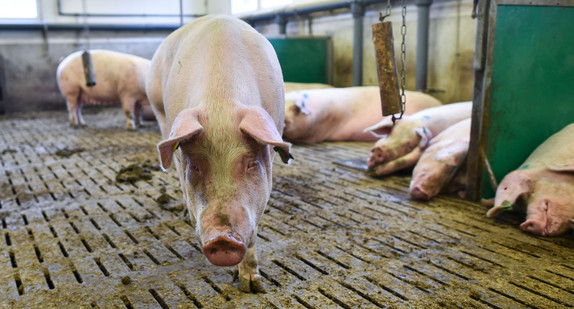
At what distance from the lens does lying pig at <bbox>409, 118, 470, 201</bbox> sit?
4.07 metres

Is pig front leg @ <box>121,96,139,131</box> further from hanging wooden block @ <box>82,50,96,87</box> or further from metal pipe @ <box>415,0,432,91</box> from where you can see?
metal pipe @ <box>415,0,432,91</box>

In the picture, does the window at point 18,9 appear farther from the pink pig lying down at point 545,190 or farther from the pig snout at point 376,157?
the pink pig lying down at point 545,190

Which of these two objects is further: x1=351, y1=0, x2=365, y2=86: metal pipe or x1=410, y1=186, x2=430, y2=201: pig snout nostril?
x1=351, y1=0, x2=365, y2=86: metal pipe

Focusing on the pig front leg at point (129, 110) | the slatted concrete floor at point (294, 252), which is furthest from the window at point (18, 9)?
the slatted concrete floor at point (294, 252)

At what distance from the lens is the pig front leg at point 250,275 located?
253cm

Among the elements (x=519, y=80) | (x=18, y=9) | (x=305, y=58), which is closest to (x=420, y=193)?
(x=519, y=80)

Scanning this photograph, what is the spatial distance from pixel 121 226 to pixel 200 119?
185cm

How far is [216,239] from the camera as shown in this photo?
1833mm

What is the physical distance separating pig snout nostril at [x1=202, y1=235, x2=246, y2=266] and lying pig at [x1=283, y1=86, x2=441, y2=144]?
480cm

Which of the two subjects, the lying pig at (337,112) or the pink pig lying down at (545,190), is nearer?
the pink pig lying down at (545,190)

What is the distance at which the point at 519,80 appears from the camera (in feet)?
12.6

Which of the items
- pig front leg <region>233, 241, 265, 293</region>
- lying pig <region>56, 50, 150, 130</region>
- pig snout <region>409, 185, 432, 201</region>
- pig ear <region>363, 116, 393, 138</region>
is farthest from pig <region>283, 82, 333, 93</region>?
pig front leg <region>233, 241, 265, 293</region>

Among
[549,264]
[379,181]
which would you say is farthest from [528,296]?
[379,181]

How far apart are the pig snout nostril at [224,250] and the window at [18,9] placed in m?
12.4
